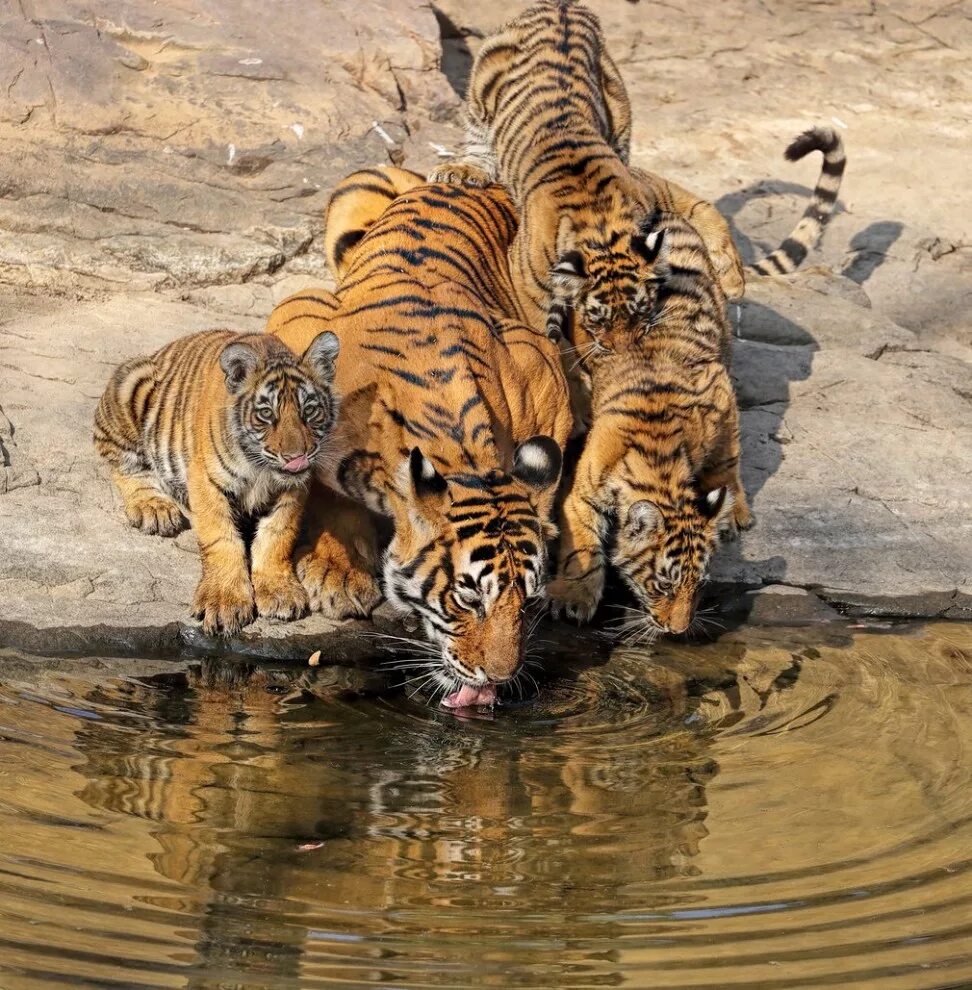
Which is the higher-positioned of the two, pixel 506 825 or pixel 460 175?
Answer: pixel 460 175

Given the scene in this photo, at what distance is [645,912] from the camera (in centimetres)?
356

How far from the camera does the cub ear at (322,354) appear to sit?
4965mm

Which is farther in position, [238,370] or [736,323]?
[736,323]

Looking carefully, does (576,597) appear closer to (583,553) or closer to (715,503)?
(583,553)

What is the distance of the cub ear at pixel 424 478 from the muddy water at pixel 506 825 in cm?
62

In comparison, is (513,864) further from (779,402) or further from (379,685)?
(779,402)

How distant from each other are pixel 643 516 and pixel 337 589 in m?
1.01

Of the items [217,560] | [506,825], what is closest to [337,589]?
[217,560]

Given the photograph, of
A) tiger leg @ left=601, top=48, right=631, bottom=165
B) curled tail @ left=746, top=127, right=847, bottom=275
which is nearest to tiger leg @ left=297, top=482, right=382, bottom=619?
tiger leg @ left=601, top=48, right=631, bottom=165

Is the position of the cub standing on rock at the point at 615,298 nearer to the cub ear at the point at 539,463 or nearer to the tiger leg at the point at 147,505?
the cub ear at the point at 539,463

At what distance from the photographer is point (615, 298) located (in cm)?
600

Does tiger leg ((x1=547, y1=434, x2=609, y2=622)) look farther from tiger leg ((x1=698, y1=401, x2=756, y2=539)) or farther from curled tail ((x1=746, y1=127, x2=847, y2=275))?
curled tail ((x1=746, y1=127, x2=847, y2=275))

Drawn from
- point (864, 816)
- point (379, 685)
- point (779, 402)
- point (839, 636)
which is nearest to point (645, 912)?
point (864, 816)

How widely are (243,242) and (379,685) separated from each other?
3362 mm
